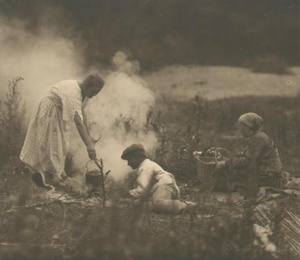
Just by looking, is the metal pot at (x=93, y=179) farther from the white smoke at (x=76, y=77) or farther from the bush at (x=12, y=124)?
the bush at (x=12, y=124)

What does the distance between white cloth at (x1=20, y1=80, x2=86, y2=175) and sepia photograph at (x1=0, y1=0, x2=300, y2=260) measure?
0.04 ft

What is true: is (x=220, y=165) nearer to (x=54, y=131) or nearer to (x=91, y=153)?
(x=91, y=153)

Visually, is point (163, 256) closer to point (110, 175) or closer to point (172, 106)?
point (110, 175)

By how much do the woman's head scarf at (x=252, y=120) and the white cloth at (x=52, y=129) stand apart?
1.64m

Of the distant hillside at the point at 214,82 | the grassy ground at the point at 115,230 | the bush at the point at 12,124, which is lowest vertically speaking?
the grassy ground at the point at 115,230

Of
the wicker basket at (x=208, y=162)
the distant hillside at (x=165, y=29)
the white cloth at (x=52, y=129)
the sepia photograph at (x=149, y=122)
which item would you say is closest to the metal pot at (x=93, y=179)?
the sepia photograph at (x=149, y=122)

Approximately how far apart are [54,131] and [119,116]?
0.66 metres

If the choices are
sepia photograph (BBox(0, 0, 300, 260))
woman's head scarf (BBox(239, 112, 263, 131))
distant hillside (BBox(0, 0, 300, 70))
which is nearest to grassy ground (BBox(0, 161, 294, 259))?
sepia photograph (BBox(0, 0, 300, 260))

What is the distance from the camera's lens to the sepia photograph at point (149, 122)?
665 centimetres

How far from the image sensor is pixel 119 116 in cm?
690

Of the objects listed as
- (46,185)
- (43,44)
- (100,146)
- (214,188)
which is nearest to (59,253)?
(46,185)

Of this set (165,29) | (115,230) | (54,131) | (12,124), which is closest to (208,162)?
(115,230)

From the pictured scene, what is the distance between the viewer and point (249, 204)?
670 cm

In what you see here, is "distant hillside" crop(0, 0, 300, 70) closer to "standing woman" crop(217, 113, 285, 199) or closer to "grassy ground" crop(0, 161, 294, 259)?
"standing woman" crop(217, 113, 285, 199)
